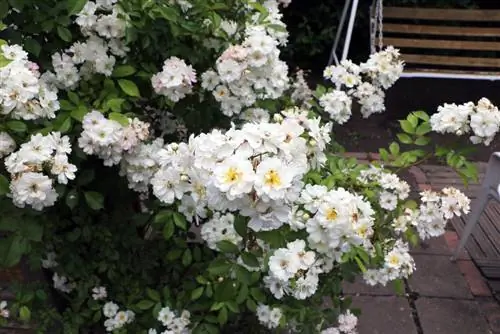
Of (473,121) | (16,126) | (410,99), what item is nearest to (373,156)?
(410,99)

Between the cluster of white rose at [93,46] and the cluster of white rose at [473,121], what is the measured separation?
0.99 m

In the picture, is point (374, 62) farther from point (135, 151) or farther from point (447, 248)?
point (447, 248)

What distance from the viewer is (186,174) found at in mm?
1266

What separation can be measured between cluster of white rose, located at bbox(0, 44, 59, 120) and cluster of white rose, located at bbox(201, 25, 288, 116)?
47 cm

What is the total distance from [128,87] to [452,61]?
350cm

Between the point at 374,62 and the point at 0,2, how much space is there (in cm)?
123

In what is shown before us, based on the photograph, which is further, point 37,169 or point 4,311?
point 4,311

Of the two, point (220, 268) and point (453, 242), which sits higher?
point (220, 268)

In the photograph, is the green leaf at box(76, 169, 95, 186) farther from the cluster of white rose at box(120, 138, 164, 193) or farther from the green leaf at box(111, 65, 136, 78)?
the green leaf at box(111, 65, 136, 78)

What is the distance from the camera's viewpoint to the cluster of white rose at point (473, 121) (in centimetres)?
163

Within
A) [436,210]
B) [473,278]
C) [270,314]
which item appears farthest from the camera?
[473,278]

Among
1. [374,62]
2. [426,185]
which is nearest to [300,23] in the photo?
[426,185]

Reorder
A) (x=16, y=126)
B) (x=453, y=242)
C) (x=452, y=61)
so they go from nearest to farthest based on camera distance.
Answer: (x=16, y=126) < (x=453, y=242) < (x=452, y=61)

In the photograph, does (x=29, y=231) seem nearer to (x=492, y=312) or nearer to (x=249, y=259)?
(x=249, y=259)
